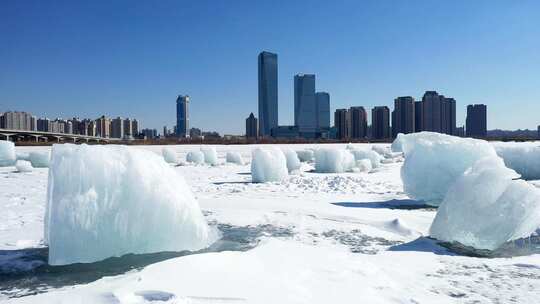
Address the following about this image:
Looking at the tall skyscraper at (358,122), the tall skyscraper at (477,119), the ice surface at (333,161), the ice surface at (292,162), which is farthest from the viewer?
the tall skyscraper at (358,122)

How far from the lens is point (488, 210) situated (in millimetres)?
7129

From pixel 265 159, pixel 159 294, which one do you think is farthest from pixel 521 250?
pixel 265 159

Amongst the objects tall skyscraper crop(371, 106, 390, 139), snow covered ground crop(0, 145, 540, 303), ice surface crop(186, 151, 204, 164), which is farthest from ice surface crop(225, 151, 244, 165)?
tall skyscraper crop(371, 106, 390, 139)

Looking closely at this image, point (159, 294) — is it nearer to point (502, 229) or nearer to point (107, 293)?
point (107, 293)

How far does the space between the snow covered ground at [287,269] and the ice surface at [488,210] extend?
0.51m

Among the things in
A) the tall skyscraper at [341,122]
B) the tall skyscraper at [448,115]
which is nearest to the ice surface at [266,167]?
the tall skyscraper at [448,115]

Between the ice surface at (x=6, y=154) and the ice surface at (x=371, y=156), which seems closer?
the ice surface at (x=371, y=156)

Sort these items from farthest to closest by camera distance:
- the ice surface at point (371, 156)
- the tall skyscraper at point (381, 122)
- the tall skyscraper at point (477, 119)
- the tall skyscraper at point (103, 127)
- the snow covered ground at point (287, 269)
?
the tall skyscraper at point (103, 127)
the tall skyscraper at point (477, 119)
the tall skyscraper at point (381, 122)
the ice surface at point (371, 156)
the snow covered ground at point (287, 269)

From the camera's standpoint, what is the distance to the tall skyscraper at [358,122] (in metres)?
128

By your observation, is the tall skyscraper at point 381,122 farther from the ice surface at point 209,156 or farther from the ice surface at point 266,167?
the ice surface at point 266,167

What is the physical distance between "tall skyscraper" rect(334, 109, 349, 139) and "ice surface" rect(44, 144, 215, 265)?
412 feet

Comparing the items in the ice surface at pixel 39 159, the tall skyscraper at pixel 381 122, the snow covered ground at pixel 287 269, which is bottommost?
the snow covered ground at pixel 287 269

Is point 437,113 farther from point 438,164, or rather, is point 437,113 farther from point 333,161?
Answer: point 438,164

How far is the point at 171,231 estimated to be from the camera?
6.67m
